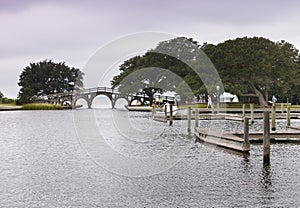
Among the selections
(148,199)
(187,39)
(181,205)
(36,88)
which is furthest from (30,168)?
(36,88)

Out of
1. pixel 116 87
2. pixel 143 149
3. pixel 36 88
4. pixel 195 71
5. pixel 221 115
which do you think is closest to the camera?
pixel 143 149

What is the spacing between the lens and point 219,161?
51.2 feet

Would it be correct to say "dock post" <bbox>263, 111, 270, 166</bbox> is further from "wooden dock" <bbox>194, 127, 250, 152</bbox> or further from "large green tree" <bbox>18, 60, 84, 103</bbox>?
"large green tree" <bbox>18, 60, 84, 103</bbox>

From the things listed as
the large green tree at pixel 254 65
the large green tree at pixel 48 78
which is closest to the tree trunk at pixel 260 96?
the large green tree at pixel 254 65

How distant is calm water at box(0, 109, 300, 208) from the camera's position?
34.0 feet

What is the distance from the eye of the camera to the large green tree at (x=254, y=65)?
2137 inches

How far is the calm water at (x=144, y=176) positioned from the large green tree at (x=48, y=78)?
246 feet

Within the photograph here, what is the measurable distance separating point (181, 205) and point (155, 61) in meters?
63.9

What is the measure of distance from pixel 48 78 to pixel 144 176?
8674 centimetres

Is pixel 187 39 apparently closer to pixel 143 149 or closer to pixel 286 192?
pixel 143 149

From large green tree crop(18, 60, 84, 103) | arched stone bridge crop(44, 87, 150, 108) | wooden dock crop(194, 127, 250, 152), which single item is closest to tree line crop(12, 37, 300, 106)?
arched stone bridge crop(44, 87, 150, 108)

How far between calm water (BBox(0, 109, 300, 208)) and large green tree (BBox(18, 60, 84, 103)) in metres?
75.1

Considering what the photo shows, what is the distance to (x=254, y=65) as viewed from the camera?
54406 mm

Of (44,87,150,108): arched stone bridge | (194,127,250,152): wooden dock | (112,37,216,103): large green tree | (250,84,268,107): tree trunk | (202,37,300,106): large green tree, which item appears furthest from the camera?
(44,87,150,108): arched stone bridge
